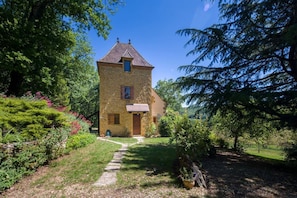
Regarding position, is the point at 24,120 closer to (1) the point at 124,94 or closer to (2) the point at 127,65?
(1) the point at 124,94

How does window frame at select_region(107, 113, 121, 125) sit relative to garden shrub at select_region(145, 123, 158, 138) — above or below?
above

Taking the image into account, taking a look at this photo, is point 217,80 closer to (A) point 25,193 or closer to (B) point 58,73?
(A) point 25,193

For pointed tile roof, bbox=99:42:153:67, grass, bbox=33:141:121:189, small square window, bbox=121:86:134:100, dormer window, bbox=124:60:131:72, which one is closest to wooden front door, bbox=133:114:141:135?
small square window, bbox=121:86:134:100

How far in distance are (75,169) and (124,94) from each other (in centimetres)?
1138

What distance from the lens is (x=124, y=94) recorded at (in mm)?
16938

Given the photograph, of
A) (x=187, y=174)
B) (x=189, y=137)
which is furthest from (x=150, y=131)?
(x=187, y=174)

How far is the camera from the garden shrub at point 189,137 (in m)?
6.20

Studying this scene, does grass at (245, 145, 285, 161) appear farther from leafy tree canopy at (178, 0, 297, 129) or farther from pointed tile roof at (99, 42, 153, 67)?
pointed tile roof at (99, 42, 153, 67)

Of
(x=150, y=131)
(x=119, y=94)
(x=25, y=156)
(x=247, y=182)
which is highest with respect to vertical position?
(x=119, y=94)

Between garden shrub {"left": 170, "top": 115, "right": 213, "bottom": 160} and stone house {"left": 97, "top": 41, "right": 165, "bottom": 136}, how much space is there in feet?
33.3

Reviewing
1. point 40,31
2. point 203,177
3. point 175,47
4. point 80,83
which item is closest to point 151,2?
point 175,47

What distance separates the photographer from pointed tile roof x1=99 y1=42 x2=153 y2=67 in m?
16.9

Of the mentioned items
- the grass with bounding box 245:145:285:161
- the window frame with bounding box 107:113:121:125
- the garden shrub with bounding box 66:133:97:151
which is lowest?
the grass with bounding box 245:145:285:161

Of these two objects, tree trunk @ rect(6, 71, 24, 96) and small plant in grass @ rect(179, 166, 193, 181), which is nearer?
small plant in grass @ rect(179, 166, 193, 181)
